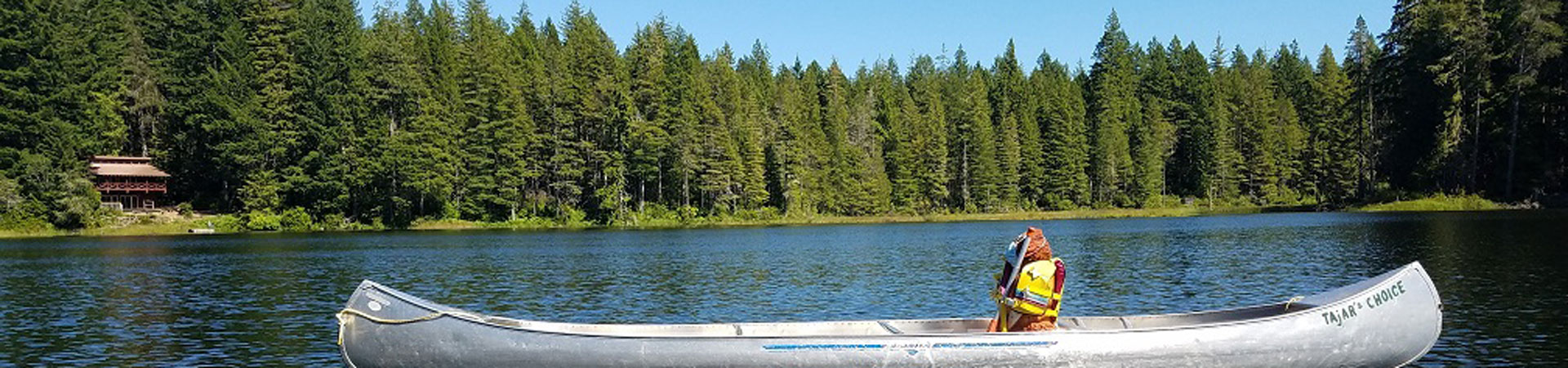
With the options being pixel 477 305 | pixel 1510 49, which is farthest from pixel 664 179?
pixel 477 305

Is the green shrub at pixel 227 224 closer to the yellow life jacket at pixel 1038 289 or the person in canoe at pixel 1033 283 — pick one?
the person in canoe at pixel 1033 283

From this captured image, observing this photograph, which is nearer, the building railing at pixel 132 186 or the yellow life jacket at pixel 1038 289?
the yellow life jacket at pixel 1038 289

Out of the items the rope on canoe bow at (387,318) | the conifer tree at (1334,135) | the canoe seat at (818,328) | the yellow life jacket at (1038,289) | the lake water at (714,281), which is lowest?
the lake water at (714,281)

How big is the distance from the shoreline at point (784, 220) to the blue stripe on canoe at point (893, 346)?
75.6m

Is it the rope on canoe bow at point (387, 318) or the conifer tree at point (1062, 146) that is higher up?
the conifer tree at point (1062, 146)

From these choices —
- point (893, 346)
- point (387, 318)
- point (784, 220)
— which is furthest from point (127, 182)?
point (893, 346)

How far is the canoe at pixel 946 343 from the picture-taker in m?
15.4

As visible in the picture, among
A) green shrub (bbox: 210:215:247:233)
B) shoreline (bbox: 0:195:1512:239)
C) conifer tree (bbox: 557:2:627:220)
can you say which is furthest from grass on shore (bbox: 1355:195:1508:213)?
green shrub (bbox: 210:215:247:233)

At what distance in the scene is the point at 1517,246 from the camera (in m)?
40.9

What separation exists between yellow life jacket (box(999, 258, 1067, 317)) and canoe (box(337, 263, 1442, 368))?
23.8 inches

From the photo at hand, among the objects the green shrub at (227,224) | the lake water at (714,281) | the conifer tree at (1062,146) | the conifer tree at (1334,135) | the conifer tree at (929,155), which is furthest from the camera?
the conifer tree at (1062,146)

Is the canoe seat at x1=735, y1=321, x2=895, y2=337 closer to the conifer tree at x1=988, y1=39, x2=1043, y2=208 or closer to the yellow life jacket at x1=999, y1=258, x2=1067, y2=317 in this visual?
the yellow life jacket at x1=999, y1=258, x2=1067, y2=317

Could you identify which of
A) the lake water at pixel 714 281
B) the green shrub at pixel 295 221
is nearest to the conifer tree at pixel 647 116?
the green shrub at pixel 295 221

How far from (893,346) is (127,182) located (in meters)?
87.9
